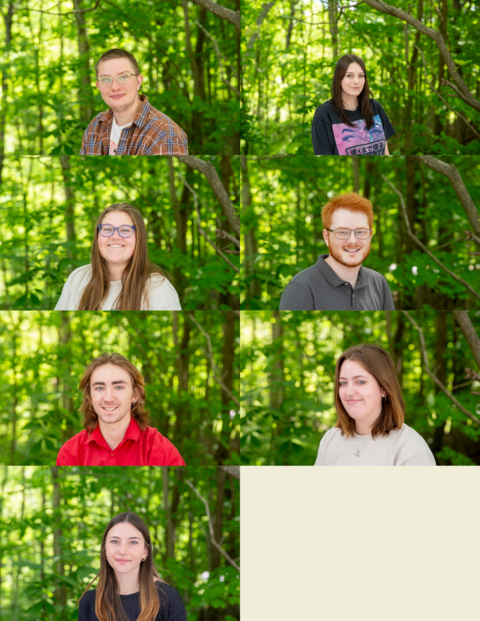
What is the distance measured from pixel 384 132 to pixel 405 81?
225 millimetres

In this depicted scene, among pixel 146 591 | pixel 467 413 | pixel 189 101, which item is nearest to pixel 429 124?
pixel 189 101

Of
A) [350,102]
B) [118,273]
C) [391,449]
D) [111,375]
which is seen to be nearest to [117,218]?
[118,273]

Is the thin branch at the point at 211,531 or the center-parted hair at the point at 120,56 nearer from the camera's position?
the center-parted hair at the point at 120,56

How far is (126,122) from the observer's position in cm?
231

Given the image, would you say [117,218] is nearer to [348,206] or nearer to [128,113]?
[128,113]

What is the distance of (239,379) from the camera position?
2.43m

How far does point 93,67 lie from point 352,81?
105 cm

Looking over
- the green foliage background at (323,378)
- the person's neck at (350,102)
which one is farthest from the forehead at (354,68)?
the green foliage background at (323,378)

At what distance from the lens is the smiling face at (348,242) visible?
2.25 m

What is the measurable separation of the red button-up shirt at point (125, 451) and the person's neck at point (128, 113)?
119 centimetres

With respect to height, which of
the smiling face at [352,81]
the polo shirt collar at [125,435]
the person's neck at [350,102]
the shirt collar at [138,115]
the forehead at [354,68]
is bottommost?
the polo shirt collar at [125,435]

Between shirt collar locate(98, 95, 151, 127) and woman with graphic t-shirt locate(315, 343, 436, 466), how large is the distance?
1.24m

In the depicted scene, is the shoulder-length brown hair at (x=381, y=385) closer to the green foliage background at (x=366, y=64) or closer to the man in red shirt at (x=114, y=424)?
the man in red shirt at (x=114, y=424)

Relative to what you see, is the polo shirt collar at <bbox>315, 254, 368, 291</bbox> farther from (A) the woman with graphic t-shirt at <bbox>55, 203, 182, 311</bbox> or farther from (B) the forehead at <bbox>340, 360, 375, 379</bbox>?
(A) the woman with graphic t-shirt at <bbox>55, 203, 182, 311</bbox>
